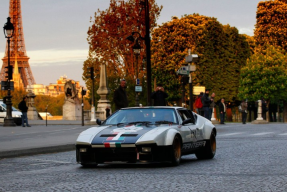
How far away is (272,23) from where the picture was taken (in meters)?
79.9

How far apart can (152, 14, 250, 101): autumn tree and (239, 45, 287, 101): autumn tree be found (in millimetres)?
1927

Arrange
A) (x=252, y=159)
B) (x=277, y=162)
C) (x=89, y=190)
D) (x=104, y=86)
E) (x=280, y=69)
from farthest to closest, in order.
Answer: (x=280, y=69) → (x=104, y=86) → (x=252, y=159) → (x=277, y=162) → (x=89, y=190)

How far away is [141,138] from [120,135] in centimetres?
43

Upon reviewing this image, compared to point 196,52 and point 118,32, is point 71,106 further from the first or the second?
point 196,52

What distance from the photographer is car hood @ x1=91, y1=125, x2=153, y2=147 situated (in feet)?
39.5

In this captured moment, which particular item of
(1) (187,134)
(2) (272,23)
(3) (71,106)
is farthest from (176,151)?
(2) (272,23)

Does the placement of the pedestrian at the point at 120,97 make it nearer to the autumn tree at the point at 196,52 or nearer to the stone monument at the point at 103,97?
the stone monument at the point at 103,97

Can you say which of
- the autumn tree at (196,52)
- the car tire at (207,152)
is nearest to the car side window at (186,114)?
the car tire at (207,152)

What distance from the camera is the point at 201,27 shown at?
70312 mm

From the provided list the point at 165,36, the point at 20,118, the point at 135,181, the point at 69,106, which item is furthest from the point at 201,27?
the point at 135,181

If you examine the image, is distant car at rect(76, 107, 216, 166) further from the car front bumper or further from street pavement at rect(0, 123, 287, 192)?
street pavement at rect(0, 123, 287, 192)

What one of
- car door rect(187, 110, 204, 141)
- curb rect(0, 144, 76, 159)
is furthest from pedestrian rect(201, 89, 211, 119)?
car door rect(187, 110, 204, 141)

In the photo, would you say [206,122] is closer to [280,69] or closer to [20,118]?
[20,118]

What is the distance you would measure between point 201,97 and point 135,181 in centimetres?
2657
